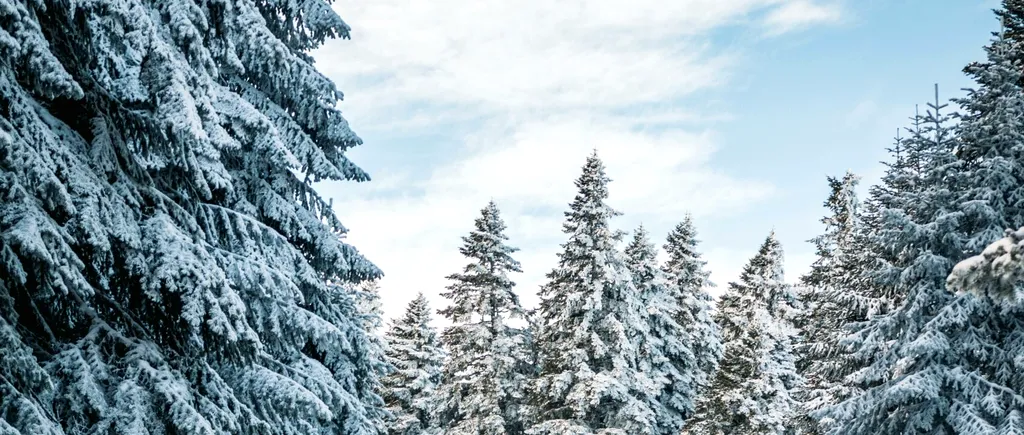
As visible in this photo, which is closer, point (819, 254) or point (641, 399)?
point (641, 399)

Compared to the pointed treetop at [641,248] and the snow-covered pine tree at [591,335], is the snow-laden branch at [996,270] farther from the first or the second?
the pointed treetop at [641,248]

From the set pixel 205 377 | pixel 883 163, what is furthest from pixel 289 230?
pixel 883 163

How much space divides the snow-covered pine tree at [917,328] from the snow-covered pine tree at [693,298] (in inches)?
567

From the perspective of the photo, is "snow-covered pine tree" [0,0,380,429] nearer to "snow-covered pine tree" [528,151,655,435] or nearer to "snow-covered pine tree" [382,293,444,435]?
"snow-covered pine tree" [528,151,655,435]

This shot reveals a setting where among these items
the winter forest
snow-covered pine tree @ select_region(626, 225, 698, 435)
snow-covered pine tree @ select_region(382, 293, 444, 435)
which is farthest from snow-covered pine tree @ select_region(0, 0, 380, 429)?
snow-covered pine tree @ select_region(382, 293, 444, 435)

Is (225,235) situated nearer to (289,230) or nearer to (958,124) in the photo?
(289,230)

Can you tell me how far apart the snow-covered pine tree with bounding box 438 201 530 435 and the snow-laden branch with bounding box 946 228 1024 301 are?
2377cm

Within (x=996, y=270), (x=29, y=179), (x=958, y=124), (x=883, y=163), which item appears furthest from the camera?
(x=883, y=163)

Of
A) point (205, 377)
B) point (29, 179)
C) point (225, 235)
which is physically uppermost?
point (225, 235)

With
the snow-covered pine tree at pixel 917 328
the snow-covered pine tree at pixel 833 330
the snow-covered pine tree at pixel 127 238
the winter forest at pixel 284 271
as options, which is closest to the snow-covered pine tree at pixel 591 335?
the winter forest at pixel 284 271

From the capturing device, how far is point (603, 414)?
25531 mm

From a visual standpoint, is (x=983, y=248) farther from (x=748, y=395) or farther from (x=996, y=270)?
(x=996, y=270)

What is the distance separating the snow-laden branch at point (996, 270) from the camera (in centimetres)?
390

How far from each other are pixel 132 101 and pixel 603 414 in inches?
853
